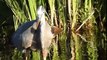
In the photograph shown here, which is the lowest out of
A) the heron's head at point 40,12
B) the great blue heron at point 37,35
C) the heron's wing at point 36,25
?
the great blue heron at point 37,35

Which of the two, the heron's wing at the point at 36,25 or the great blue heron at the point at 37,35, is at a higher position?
Answer: the heron's wing at the point at 36,25

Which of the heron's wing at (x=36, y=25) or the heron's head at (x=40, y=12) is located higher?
the heron's head at (x=40, y=12)

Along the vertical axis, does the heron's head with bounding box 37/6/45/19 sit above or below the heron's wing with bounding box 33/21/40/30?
above

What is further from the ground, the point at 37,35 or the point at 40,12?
the point at 40,12

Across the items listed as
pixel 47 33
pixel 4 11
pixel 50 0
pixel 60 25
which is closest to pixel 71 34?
pixel 60 25

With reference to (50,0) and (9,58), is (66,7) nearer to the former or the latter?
(50,0)

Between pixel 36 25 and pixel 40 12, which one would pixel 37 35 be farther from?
pixel 40 12

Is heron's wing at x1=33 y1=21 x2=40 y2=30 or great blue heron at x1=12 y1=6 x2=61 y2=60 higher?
heron's wing at x1=33 y1=21 x2=40 y2=30

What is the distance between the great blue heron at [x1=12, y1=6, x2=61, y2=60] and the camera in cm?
230

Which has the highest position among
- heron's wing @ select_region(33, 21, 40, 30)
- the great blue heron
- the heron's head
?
the heron's head

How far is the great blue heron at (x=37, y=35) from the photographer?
7.54 feet

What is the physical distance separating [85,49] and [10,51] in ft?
2.32

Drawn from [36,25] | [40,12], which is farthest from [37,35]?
[40,12]

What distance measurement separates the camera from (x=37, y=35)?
2334mm
